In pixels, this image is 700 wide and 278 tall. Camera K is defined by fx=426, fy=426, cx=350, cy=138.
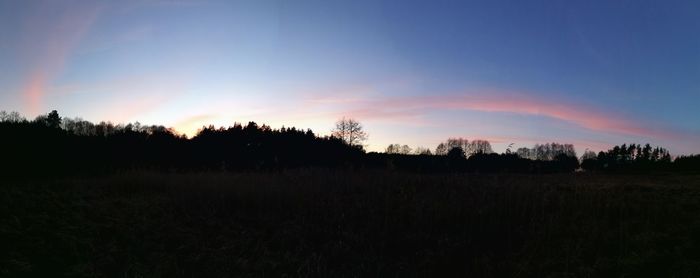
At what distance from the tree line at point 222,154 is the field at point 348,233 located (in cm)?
427

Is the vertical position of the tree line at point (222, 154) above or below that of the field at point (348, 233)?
above

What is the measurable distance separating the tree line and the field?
427 cm

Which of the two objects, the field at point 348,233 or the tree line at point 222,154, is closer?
the field at point 348,233

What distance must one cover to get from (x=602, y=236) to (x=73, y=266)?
822 cm

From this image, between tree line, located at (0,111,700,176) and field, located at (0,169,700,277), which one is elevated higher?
tree line, located at (0,111,700,176)

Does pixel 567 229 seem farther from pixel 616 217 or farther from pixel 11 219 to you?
pixel 11 219

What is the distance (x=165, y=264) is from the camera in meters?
6.45

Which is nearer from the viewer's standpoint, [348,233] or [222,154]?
[348,233]

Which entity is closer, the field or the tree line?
the field

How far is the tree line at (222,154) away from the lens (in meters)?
17.5

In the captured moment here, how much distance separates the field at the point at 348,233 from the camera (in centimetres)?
629

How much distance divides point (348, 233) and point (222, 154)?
37253mm

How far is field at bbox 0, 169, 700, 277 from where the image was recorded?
629cm

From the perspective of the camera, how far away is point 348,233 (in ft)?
26.8
